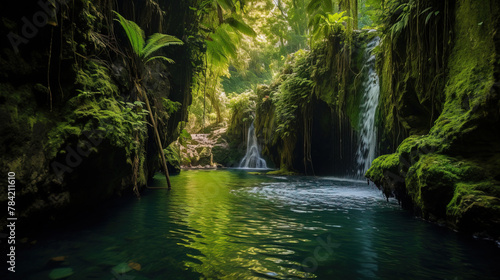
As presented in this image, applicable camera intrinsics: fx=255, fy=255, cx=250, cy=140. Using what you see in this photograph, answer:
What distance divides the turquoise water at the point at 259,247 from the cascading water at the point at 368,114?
4.48 meters

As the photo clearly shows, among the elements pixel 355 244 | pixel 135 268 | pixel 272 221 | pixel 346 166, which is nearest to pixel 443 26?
pixel 355 244

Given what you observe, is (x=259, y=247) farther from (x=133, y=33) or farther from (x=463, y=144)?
(x=133, y=33)

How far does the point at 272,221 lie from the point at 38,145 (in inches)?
115

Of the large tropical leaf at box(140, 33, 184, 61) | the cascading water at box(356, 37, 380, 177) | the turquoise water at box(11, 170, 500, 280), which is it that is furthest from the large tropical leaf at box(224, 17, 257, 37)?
the cascading water at box(356, 37, 380, 177)

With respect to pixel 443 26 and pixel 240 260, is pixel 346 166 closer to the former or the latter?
pixel 443 26

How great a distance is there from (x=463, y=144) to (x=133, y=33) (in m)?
5.29

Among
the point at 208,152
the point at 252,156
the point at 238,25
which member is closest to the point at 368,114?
the point at 238,25

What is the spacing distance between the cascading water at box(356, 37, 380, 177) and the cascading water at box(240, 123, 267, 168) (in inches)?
376

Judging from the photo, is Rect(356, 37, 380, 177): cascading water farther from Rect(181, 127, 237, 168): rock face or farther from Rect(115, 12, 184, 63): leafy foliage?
Rect(181, 127, 237, 168): rock face

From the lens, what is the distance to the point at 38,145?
2.66 metres

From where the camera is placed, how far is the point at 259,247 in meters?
2.58

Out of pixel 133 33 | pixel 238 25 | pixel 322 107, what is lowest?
pixel 238 25

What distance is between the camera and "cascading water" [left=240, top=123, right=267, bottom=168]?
18.2m

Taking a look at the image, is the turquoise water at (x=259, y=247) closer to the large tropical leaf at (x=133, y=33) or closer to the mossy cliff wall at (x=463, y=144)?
the mossy cliff wall at (x=463, y=144)
